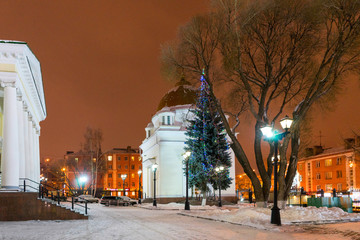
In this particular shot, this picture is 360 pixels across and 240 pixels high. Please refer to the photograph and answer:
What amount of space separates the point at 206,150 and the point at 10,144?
2665cm

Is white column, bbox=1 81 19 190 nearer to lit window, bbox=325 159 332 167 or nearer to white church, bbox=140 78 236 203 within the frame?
white church, bbox=140 78 236 203

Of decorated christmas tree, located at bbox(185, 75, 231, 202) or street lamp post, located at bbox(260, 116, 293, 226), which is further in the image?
decorated christmas tree, located at bbox(185, 75, 231, 202)

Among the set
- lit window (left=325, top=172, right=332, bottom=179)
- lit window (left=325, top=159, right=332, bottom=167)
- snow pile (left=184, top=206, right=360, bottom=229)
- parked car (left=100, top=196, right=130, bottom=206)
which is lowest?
parked car (left=100, top=196, right=130, bottom=206)

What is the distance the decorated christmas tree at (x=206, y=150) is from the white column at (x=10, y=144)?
2465cm

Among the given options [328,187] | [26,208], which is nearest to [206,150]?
[26,208]

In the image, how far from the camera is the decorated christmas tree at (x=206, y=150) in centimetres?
4369

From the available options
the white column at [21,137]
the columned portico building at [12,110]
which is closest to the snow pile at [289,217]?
the columned portico building at [12,110]

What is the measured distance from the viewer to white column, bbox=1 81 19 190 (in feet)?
65.8

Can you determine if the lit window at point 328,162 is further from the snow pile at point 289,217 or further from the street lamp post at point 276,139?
the street lamp post at point 276,139

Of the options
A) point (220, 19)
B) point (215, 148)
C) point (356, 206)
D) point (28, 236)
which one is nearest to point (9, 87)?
point (28, 236)

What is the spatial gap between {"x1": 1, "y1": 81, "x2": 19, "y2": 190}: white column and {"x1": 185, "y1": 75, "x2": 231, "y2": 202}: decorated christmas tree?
2465 centimetres

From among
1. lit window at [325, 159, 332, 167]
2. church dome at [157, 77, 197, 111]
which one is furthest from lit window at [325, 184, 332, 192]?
church dome at [157, 77, 197, 111]

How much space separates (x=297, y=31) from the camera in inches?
915

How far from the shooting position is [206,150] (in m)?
44.4
